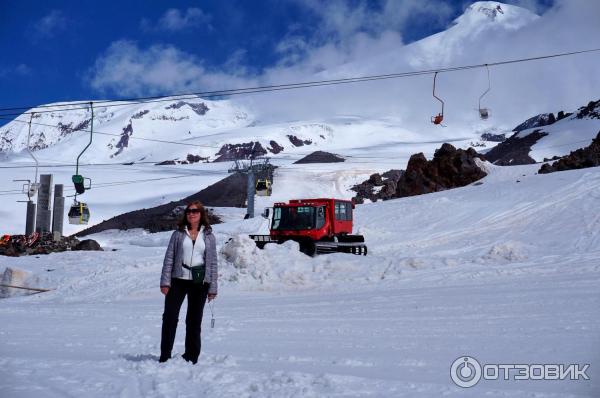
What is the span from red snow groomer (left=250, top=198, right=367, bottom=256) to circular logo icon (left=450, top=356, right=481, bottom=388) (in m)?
14.0

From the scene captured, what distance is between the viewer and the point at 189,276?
5574 millimetres

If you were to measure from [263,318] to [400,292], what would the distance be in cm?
399

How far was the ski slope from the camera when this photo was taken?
4852mm

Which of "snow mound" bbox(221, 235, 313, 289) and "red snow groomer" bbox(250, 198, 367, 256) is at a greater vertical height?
"red snow groomer" bbox(250, 198, 367, 256)

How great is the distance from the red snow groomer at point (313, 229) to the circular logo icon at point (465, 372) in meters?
14.0

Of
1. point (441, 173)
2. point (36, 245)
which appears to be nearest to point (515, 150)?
point (441, 173)

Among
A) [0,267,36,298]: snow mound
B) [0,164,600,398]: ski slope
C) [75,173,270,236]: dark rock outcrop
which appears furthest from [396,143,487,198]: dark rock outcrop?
[0,267,36,298]: snow mound

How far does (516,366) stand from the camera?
5305 mm

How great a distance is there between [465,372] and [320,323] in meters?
3.76

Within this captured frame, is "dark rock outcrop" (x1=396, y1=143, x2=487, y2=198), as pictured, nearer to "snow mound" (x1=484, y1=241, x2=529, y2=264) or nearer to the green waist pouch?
"snow mound" (x1=484, y1=241, x2=529, y2=264)

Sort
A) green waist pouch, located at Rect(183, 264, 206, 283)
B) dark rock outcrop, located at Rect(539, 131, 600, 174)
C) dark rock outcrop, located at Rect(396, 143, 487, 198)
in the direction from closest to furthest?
green waist pouch, located at Rect(183, 264, 206, 283)
dark rock outcrop, located at Rect(539, 131, 600, 174)
dark rock outcrop, located at Rect(396, 143, 487, 198)

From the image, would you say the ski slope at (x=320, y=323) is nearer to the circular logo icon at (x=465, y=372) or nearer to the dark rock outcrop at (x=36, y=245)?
the circular logo icon at (x=465, y=372)

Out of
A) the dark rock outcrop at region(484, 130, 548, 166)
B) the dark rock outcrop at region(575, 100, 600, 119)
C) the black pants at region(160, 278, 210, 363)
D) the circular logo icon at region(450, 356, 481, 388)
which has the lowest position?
the circular logo icon at region(450, 356, 481, 388)

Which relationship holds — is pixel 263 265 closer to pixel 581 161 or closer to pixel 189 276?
pixel 189 276
